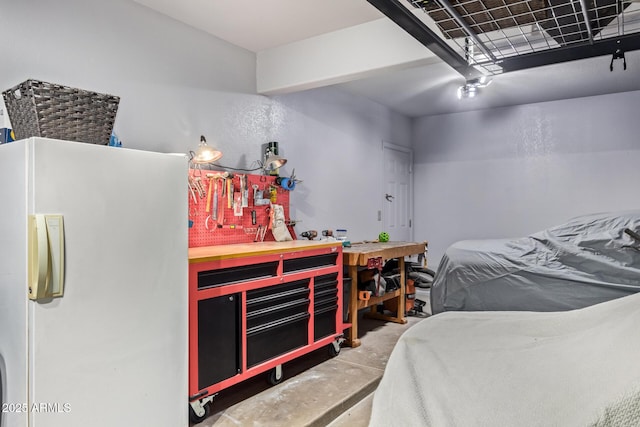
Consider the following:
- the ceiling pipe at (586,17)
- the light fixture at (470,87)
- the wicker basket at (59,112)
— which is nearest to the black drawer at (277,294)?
the wicker basket at (59,112)

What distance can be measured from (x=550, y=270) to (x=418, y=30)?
2316 millimetres

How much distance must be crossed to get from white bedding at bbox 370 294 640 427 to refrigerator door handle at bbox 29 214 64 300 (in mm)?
1293

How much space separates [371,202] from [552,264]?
248cm

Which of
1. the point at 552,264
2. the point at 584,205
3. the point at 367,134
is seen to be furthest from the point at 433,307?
the point at 584,205

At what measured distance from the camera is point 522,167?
17.8 feet

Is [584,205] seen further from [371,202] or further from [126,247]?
[126,247]

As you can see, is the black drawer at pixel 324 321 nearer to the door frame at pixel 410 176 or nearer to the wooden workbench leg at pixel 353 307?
the wooden workbench leg at pixel 353 307

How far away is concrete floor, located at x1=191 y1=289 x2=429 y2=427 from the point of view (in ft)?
7.73

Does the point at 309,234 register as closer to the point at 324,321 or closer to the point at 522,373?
the point at 324,321

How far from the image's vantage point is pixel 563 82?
177 inches

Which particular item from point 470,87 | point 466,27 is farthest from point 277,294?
point 470,87

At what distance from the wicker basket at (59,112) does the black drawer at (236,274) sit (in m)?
0.89

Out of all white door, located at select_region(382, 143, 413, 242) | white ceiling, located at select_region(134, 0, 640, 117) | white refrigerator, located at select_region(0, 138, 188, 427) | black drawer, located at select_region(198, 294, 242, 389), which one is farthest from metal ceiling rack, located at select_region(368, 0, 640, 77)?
Answer: white door, located at select_region(382, 143, 413, 242)

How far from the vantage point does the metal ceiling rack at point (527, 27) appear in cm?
114
